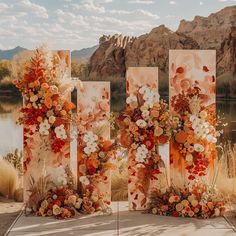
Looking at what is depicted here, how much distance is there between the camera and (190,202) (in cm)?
566

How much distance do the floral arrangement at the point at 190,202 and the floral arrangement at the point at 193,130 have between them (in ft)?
0.56

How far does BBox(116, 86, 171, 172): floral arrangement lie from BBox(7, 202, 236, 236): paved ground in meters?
0.60

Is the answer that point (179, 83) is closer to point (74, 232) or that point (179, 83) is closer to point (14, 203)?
point (74, 232)

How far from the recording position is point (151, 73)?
580 centimetres

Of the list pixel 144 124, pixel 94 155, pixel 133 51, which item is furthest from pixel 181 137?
pixel 133 51

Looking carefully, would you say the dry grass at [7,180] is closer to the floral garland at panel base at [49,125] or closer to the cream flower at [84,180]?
the floral garland at panel base at [49,125]

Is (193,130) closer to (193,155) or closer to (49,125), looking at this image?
(193,155)

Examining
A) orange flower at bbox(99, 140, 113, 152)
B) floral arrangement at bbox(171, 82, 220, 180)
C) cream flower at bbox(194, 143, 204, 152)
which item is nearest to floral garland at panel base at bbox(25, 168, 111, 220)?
orange flower at bbox(99, 140, 113, 152)

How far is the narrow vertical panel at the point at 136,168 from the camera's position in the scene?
5.80 meters

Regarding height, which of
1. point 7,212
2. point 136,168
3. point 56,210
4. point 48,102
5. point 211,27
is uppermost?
point 211,27

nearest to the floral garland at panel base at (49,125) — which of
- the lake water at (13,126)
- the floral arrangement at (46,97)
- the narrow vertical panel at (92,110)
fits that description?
the floral arrangement at (46,97)

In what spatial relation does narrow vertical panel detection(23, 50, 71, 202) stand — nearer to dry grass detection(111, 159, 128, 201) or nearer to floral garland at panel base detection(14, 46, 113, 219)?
floral garland at panel base detection(14, 46, 113, 219)

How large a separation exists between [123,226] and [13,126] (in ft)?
41.0

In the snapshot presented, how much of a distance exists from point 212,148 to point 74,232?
1.72 metres
